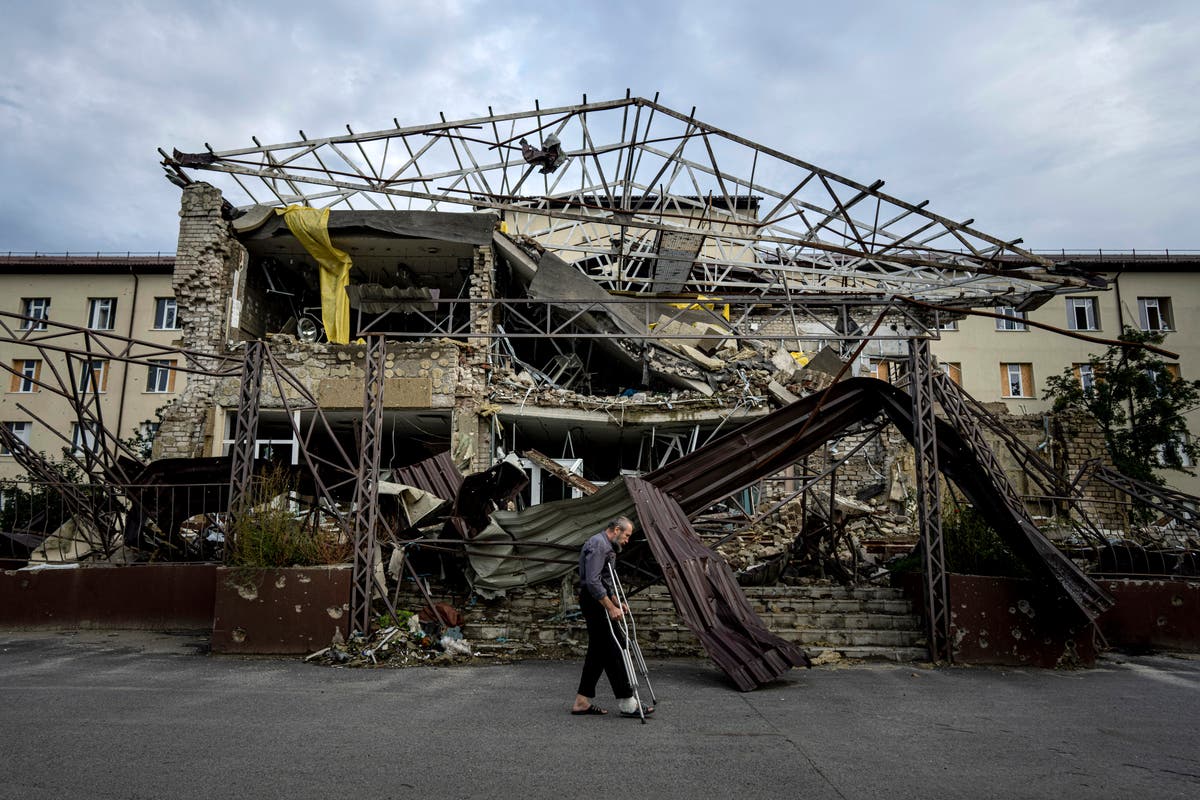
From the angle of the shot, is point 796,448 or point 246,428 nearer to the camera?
point 796,448

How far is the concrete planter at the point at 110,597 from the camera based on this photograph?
11148mm

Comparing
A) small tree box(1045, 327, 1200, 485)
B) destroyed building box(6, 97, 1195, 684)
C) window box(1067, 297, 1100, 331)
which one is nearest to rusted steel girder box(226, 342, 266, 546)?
destroyed building box(6, 97, 1195, 684)

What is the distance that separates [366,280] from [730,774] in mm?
18449

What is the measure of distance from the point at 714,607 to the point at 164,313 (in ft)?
106

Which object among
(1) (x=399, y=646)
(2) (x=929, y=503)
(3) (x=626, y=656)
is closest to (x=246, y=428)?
(1) (x=399, y=646)

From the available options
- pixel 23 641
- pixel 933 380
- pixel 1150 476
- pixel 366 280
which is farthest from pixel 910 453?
pixel 23 641

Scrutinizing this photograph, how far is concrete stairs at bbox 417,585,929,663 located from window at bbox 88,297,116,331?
30.3m

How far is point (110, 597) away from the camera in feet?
36.8

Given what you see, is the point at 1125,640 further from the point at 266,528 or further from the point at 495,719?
the point at 266,528

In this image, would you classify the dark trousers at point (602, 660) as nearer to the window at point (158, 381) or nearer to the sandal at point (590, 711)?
the sandal at point (590, 711)

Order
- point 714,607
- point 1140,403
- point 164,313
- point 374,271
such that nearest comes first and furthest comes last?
point 714,607 → point 374,271 → point 1140,403 → point 164,313

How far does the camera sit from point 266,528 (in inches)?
377

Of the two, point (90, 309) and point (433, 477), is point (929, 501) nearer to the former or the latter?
Result: point (433, 477)

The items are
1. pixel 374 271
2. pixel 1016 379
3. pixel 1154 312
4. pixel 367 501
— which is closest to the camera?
pixel 367 501
